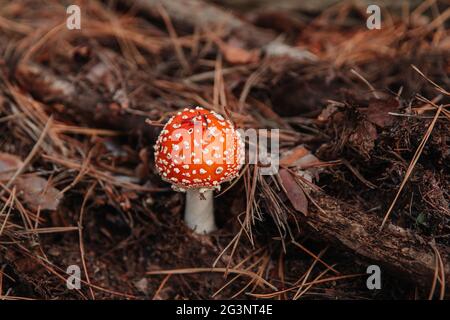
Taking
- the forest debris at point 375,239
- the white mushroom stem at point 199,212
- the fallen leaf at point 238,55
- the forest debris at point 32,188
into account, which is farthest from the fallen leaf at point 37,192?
the fallen leaf at point 238,55

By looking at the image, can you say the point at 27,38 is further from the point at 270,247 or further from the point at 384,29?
the point at 384,29

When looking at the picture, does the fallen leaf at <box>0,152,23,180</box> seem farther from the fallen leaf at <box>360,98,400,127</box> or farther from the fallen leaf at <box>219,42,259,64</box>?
the fallen leaf at <box>360,98,400,127</box>

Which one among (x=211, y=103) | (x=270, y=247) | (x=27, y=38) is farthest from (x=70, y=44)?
(x=270, y=247)

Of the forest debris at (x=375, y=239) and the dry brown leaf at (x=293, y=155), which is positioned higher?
the dry brown leaf at (x=293, y=155)

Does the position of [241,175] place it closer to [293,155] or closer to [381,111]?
[293,155]

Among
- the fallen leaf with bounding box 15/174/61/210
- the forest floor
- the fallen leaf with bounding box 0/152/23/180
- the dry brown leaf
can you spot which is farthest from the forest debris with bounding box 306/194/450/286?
the fallen leaf with bounding box 0/152/23/180

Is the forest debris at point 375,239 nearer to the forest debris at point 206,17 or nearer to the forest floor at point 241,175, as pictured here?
the forest floor at point 241,175
